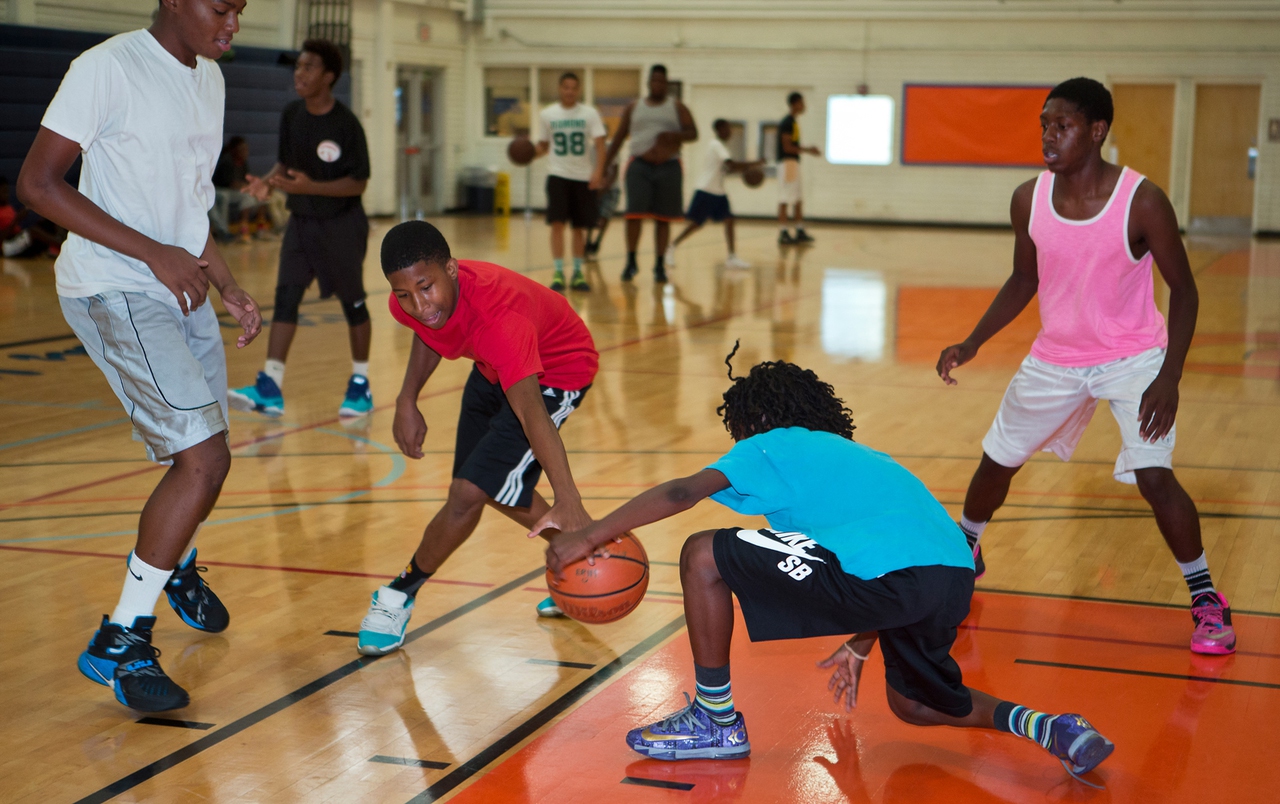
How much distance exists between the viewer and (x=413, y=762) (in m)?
2.79

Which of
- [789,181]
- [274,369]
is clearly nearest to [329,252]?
[274,369]

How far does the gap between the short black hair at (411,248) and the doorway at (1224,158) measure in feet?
63.5

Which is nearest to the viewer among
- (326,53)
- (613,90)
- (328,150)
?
(326,53)

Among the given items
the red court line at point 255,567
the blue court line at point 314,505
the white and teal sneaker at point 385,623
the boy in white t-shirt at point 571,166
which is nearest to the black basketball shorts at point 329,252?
the blue court line at point 314,505

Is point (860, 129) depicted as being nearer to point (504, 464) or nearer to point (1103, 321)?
point (1103, 321)

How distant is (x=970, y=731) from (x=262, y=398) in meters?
4.47

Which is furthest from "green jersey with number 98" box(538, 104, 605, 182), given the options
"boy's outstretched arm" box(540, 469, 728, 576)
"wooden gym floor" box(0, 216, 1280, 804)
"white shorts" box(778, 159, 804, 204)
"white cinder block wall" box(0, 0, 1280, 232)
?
"boy's outstretched arm" box(540, 469, 728, 576)

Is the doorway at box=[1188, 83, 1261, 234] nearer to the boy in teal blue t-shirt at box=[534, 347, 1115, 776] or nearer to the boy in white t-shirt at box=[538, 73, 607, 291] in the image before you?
the boy in white t-shirt at box=[538, 73, 607, 291]

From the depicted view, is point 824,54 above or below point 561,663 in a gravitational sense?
above

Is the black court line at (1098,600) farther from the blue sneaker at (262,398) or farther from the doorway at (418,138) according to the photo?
the doorway at (418,138)

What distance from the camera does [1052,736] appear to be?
2.63m

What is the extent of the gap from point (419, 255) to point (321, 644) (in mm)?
1159

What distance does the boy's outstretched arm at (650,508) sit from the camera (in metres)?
2.52

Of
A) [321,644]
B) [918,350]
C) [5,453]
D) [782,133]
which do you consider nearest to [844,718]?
[321,644]
